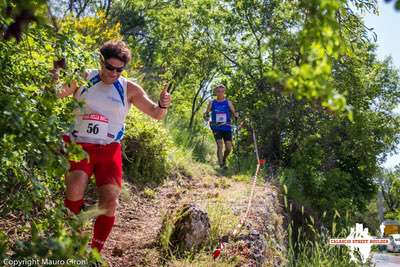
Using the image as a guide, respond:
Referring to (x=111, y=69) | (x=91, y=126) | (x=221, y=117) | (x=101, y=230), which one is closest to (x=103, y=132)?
(x=91, y=126)

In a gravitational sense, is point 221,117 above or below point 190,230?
above

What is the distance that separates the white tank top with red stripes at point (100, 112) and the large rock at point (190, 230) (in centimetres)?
118

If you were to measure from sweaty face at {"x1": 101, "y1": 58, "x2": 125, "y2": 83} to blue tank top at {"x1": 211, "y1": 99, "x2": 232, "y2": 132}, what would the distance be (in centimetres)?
663

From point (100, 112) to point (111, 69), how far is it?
1.06ft

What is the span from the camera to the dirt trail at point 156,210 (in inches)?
188

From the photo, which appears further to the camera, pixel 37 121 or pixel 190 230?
pixel 190 230

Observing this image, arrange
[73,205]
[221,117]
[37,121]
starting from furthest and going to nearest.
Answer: [221,117] → [73,205] → [37,121]

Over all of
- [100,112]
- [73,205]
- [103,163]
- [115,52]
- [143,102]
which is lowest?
[73,205]

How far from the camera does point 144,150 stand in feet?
25.2

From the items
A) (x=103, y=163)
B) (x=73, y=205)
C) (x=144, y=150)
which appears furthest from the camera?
(x=144, y=150)

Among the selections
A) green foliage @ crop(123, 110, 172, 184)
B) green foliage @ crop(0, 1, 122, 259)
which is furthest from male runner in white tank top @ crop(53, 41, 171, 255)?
green foliage @ crop(123, 110, 172, 184)

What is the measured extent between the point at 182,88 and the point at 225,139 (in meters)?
9.10

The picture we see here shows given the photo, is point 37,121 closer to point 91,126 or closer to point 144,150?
point 91,126

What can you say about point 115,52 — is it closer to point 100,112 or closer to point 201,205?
point 100,112
